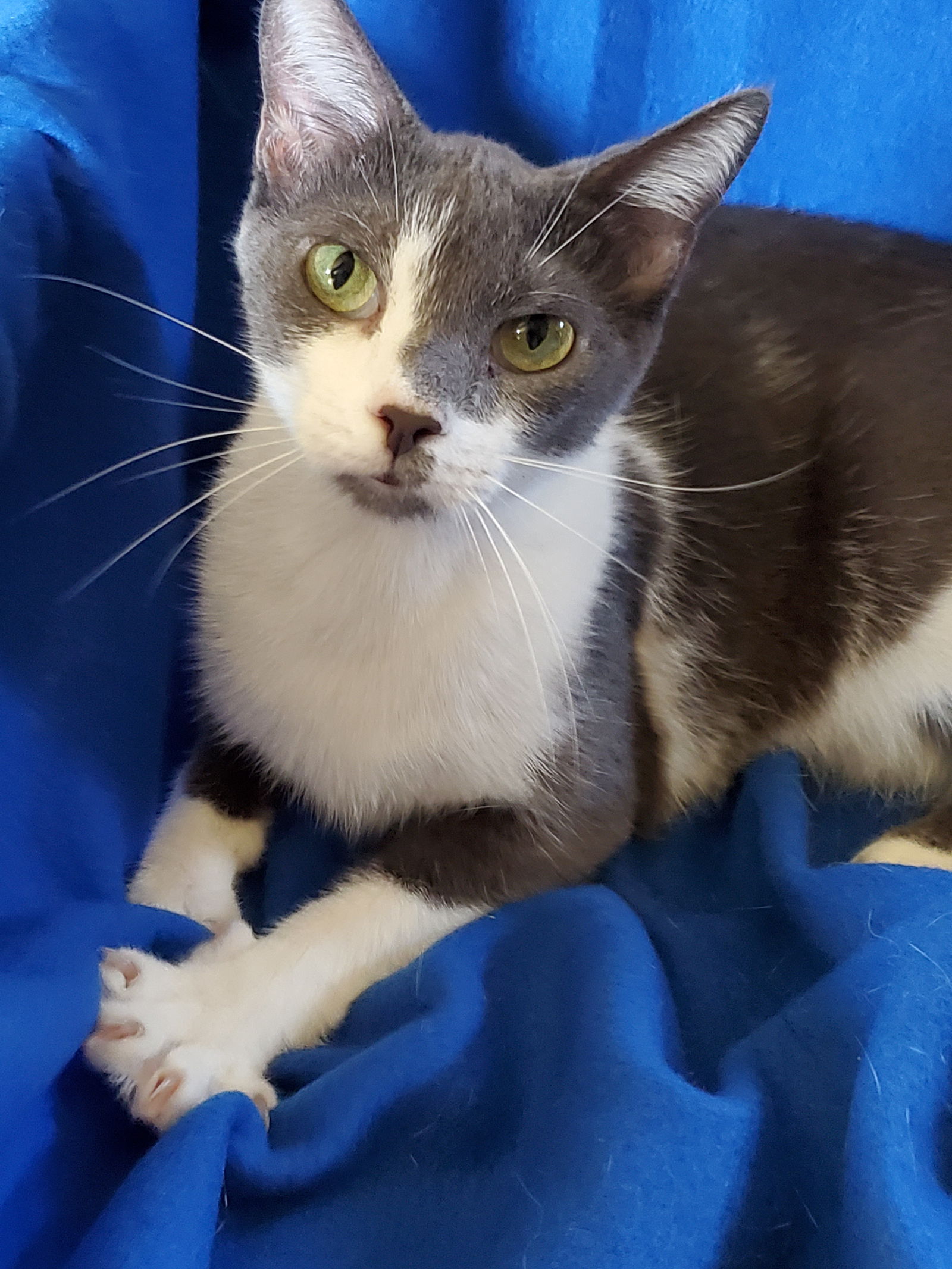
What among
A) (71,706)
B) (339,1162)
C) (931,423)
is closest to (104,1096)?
(339,1162)

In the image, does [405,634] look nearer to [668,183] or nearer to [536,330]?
[536,330]

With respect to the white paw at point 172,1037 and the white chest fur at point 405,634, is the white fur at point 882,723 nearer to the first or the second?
the white chest fur at point 405,634

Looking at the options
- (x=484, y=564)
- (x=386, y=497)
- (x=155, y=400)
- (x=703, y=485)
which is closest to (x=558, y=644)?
(x=484, y=564)

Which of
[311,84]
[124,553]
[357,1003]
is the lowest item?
[357,1003]

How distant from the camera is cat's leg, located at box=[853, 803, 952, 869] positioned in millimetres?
1272

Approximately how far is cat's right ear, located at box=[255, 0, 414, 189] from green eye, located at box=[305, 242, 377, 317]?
12 centimetres

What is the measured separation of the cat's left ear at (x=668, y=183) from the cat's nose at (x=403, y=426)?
0.88 ft

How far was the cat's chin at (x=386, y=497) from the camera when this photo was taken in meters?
0.91

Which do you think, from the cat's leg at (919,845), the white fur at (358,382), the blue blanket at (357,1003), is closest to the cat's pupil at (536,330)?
the white fur at (358,382)

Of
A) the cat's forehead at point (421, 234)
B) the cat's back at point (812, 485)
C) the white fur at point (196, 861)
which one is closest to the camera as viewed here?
the cat's forehead at point (421, 234)

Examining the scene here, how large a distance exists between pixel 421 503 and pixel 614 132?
3.07ft

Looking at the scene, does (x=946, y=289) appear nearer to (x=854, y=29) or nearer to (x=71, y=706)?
(x=854, y=29)

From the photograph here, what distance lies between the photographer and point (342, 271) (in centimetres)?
96

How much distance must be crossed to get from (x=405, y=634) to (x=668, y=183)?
479mm
